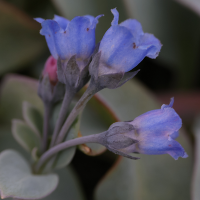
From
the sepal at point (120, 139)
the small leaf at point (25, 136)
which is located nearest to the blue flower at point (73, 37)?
the sepal at point (120, 139)

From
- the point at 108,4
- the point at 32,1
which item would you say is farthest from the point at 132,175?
the point at 32,1

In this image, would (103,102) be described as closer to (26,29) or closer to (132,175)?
(132,175)

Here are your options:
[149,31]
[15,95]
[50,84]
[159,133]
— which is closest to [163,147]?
[159,133]

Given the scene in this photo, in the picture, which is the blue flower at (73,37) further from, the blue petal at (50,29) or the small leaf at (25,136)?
the small leaf at (25,136)

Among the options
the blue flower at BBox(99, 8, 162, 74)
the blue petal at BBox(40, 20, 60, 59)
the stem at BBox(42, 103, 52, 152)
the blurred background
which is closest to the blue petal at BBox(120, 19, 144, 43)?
the blue flower at BBox(99, 8, 162, 74)

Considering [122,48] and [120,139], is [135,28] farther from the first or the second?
[120,139]
